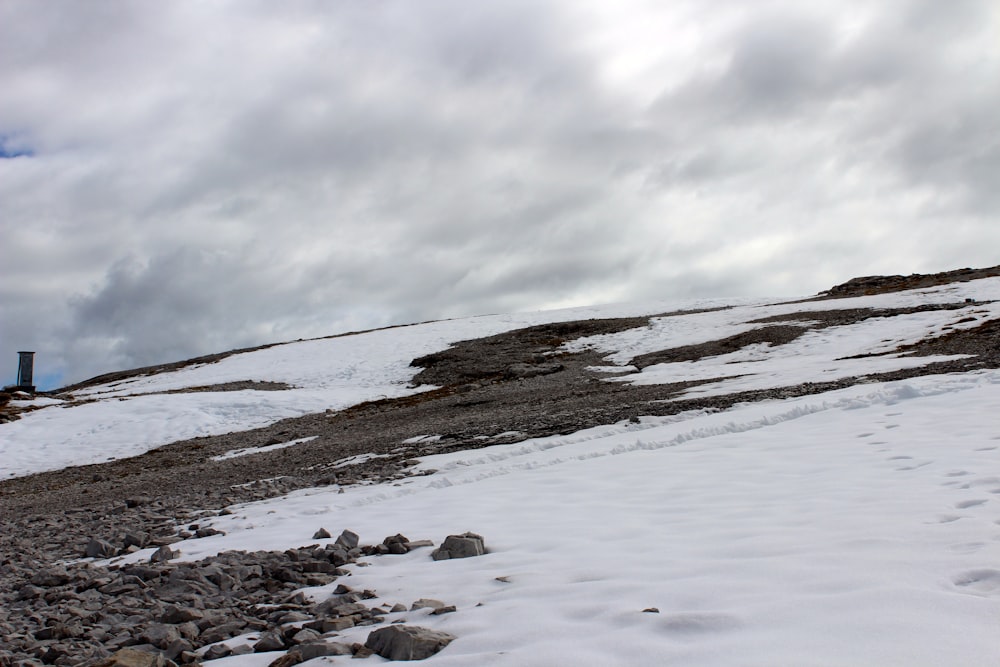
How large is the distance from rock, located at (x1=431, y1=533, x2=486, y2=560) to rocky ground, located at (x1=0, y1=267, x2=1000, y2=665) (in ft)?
2.43

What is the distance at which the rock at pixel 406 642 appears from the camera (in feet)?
13.6

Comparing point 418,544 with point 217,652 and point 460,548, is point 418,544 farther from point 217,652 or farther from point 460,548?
point 217,652

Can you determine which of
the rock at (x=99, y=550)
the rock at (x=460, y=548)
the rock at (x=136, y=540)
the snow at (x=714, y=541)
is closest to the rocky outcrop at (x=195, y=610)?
the snow at (x=714, y=541)

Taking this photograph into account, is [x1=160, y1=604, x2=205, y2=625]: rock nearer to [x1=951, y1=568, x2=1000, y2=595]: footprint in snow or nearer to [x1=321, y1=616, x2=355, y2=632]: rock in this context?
[x1=321, y1=616, x2=355, y2=632]: rock

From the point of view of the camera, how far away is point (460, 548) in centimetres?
666

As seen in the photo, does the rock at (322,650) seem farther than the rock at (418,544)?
No

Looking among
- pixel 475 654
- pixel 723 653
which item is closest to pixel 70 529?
pixel 475 654

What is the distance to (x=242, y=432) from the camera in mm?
26016

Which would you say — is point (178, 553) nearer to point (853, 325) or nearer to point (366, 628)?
point (366, 628)

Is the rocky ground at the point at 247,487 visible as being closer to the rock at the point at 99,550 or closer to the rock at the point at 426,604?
the rock at the point at 99,550

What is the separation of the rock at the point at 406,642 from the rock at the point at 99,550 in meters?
6.08

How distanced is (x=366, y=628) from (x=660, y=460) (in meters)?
6.79

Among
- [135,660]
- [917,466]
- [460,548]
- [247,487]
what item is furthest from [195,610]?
[247,487]

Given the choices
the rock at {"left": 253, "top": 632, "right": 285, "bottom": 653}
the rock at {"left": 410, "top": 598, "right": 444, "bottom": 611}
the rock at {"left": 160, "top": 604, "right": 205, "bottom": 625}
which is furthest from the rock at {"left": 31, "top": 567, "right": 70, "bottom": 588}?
the rock at {"left": 410, "top": 598, "right": 444, "bottom": 611}
